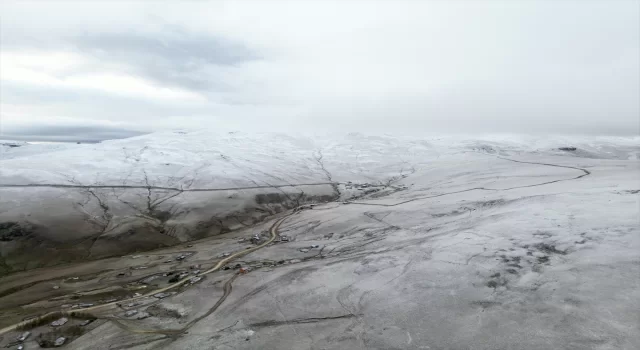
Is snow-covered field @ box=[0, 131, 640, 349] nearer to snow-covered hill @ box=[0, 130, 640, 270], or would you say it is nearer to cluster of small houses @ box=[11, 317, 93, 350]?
snow-covered hill @ box=[0, 130, 640, 270]

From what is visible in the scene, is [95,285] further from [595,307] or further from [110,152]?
[110,152]

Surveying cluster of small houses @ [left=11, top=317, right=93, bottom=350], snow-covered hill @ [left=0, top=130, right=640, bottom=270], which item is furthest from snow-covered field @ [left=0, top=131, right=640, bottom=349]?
cluster of small houses @ [left=11, top=317, right=93, bottom=350]

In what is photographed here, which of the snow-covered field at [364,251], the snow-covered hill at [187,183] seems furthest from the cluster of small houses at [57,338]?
the snow-covered hill at [187,183]

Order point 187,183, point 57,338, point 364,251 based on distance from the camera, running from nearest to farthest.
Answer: point 57,338 → point 364,251 → point 187,183

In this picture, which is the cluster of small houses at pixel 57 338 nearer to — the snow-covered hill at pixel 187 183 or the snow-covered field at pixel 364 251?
the snow-covered field at pixel 364 251

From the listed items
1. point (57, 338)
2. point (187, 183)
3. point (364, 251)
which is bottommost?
point (57, 338)

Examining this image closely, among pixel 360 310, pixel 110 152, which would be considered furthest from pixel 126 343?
pixel 110 152

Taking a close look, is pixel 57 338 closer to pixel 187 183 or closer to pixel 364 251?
pixel 364 251

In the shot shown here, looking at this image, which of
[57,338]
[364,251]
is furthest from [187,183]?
[57,338]
